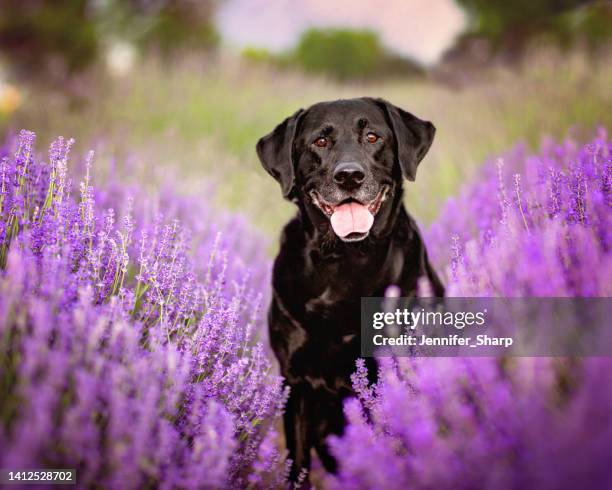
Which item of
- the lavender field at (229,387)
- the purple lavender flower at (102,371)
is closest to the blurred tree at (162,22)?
the purple lavender flower at (102,371)

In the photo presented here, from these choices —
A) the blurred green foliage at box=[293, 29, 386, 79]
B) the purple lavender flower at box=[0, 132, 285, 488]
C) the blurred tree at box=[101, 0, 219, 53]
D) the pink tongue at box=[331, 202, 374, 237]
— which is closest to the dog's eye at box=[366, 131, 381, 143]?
the pink tongue at box=[331, 202, 374, 237]

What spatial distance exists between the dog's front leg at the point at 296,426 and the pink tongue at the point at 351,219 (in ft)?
2.37

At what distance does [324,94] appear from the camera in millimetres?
8961

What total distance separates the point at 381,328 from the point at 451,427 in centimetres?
82

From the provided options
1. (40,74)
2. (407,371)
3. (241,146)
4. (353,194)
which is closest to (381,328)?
(407,371)

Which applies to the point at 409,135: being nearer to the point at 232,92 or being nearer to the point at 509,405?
the point at 509,405

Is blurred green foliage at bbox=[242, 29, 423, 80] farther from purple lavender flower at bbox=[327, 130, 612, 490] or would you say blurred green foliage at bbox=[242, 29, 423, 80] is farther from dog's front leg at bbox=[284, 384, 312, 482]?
purple lavender flower at bbox=[327, 130, 612, 490]

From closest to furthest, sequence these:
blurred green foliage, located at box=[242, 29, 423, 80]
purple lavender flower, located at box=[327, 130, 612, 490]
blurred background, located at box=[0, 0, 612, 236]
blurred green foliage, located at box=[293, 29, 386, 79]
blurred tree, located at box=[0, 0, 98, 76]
Answer: purple lavender flower, located at box=[327, 130, 612, 490], blurred background, located at box=[0, 0, 612, 236], blurred tree, located at box=[0, 0, 98, 76], blurred green foliage, located at box=[242, 29, 423, 80], blurred green foliage, located at box=[293, 29, 386, 79]

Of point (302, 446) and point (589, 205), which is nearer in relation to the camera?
point (589, 205)

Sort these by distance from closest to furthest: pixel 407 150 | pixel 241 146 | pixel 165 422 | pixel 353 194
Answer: pixel 165 422 < pixel 353 194 < pixel 407 150 < pixel 241 146

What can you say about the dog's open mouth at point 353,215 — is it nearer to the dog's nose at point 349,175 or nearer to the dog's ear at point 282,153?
the dog's nose at point 349,175

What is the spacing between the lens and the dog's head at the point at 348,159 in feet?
7.72

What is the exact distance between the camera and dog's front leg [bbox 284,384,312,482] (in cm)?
239

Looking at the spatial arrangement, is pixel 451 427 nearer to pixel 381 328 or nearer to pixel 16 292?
pixel 381 328
